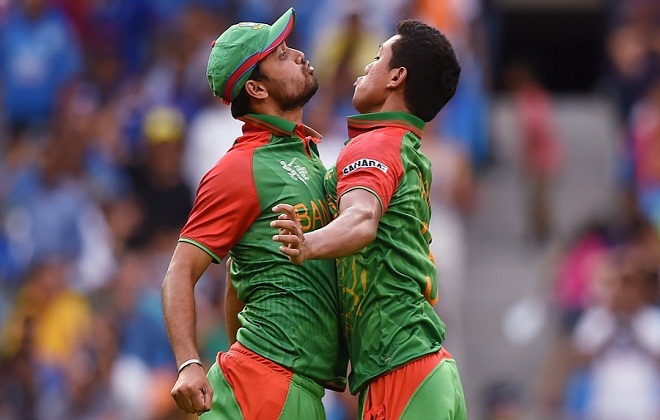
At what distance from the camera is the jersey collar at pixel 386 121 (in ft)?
17.3

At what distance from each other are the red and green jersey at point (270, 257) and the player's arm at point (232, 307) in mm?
141

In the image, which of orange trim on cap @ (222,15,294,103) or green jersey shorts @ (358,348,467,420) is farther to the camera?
orange trim on cap @ (222,15,294,103)

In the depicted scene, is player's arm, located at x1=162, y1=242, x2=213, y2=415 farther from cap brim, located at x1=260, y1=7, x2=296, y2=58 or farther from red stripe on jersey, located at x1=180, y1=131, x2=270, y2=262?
cap brim, located at x1=260, y1=7, x2=296, y2=58

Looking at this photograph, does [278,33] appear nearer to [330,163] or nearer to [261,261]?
[261,261]

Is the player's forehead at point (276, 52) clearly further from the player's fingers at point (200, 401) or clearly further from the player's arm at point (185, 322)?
the player's fingers at point (200, 401)

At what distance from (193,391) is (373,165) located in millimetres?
914

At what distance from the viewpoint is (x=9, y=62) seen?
1246 centimetres

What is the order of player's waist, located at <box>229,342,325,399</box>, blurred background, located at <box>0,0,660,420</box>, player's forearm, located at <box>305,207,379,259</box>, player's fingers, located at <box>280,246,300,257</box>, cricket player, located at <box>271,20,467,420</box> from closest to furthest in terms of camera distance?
player's fingers, located at <box>280,246,300,257</box>, player's forearm, located at <box>305,207,379,259</box>, cricket player, located at <box>271,20,467,420</box>, player's waist, located at <box>229,342,325,399</box>, blurred background, located at <box>0,0,660,420</box>

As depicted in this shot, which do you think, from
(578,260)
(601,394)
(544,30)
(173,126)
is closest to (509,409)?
(601,394)

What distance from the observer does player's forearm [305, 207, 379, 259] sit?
15.5ft

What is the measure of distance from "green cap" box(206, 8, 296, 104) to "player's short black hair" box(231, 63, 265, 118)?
23 mm

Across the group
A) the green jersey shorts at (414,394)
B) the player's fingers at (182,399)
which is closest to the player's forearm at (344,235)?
the green jersey shorts at (414,394)

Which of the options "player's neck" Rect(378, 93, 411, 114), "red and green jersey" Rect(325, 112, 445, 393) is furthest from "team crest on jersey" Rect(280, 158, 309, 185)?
"player's neck" Rect(378, 93, 411, 114)

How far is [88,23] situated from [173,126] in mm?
2597
